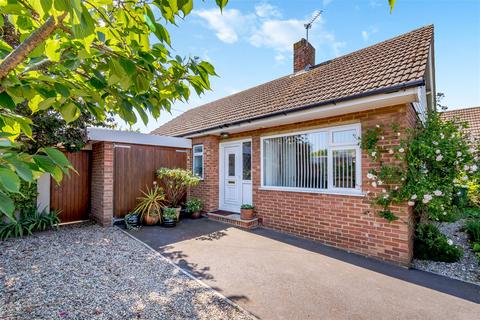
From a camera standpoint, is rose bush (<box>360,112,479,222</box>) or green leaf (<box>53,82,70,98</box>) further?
rose bush (<box>360,112,479,222</box>)

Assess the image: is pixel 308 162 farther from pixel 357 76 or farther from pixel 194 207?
pixel 194 207

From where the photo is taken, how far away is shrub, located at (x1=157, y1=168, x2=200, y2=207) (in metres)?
9.27

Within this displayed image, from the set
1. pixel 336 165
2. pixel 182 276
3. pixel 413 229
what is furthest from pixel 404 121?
pixel 182 276

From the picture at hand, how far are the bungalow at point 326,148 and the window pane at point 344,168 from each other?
0.03 metres

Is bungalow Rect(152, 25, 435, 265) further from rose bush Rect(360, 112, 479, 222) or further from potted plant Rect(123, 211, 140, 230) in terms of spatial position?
potted plant Rect(123, 211, 140, 230)

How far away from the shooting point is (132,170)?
9227 millimetres

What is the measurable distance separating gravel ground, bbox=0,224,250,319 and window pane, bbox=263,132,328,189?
4.40 meters

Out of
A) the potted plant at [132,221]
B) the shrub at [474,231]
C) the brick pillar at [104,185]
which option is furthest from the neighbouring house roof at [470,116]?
the brick pillar at [104,185]

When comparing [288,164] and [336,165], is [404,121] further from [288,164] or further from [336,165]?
[288,164]

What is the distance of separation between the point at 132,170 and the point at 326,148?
6967mm

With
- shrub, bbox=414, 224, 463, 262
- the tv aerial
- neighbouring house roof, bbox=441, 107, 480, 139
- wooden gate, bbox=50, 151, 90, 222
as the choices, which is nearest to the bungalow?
shrub, bbox=414, 224, 463, 262

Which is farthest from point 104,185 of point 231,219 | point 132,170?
point 231,219

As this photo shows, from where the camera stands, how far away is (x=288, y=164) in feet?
26.0

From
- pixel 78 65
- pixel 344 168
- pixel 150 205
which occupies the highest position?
pixel 78 65
